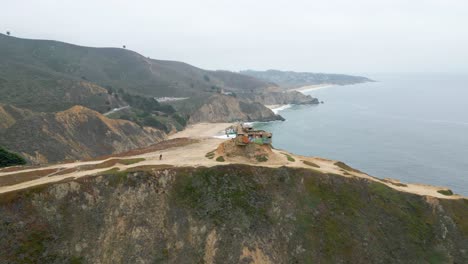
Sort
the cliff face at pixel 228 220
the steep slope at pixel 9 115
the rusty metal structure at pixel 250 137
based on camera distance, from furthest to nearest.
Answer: the steep slope at pixel 9 115 → the rusty metal structure at pixel 250 137 → the cliff face at pixel 228 220

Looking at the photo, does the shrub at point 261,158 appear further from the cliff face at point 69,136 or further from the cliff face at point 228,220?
the cliff face at point 69,136

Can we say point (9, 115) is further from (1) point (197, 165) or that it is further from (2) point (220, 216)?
(2) point (220, 216)

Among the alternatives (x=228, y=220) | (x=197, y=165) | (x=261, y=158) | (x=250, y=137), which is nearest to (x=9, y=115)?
(x=197, y=165)

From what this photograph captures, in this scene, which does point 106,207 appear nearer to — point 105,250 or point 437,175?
point 105,250

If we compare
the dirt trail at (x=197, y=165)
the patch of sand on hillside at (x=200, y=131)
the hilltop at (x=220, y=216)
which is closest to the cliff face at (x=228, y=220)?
the hilltop at (x=220, y=216)

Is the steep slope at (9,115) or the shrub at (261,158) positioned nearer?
the shrub at (261,158)

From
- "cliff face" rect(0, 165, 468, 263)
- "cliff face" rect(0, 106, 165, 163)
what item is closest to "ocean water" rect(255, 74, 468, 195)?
"cliff face" rect(0, 165, 468, 263)

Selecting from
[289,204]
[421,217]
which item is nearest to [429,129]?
[421,217]
